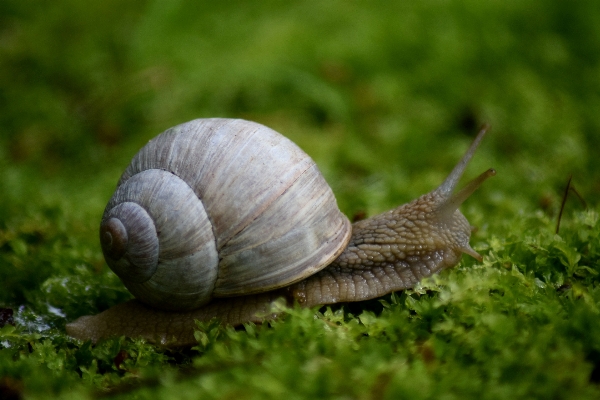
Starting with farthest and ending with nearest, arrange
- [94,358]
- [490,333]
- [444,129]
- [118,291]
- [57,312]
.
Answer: [444,129], [118,291], [57,312], [94,358], [490,333]

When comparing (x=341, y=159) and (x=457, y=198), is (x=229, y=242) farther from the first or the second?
(x=341, y=159)

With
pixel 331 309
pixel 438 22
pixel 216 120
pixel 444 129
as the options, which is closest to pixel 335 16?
pixel 438 22

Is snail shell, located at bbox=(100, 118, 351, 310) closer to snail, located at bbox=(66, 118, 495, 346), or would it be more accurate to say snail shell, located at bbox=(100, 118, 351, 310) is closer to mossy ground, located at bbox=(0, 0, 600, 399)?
snail, located at bbox=(66, 118, 495, 346)

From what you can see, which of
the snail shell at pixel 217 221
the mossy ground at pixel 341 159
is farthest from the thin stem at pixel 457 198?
the snail shell at pixel 217 221

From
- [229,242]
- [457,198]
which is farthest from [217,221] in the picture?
[457,198]

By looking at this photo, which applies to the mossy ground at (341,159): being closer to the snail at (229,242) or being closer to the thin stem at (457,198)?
the snail at (229,242)

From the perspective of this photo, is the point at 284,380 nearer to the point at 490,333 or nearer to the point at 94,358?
the point at 490,333
